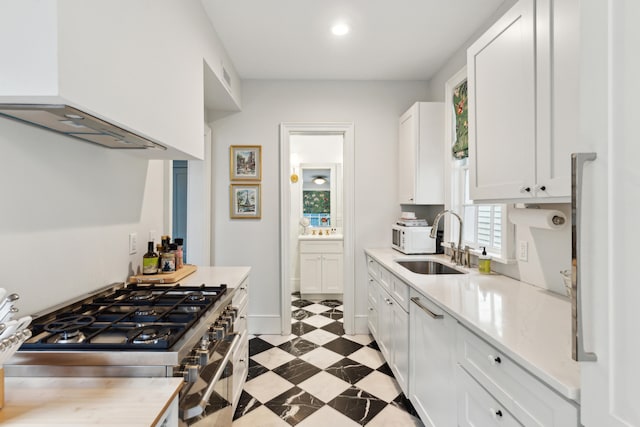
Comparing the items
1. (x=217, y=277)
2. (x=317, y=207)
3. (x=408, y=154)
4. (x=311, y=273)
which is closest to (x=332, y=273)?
(x=311, y=273)

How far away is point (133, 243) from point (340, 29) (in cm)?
207

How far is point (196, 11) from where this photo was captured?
2008 millimetres

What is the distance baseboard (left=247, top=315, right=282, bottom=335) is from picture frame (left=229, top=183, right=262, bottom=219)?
3.42ft

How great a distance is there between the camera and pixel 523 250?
1.97m

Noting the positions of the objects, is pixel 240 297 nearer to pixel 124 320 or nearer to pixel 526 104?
pixel 124 320

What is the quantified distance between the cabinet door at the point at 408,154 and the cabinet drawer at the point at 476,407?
1.88 m

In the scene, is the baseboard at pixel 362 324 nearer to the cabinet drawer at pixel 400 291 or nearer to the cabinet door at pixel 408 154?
the cabinet drawer at pixel 400 291

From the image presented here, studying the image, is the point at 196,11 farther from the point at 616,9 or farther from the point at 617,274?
the point at 617,274

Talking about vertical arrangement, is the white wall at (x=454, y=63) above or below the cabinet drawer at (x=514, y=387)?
above

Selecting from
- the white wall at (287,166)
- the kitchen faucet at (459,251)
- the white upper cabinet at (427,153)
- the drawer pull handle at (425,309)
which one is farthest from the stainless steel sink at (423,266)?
the drawer pull handle at (425,309)

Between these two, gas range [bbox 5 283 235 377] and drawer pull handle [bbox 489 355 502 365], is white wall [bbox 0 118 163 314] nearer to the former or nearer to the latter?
gas range [bbox 5 283 235 377]

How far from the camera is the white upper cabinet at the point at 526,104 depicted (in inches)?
48.6

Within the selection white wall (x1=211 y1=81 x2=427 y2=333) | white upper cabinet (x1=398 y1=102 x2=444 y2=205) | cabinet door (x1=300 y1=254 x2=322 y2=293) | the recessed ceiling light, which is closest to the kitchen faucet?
white upper cabinet (x1=398 y1=102 x2=444 y2=205)

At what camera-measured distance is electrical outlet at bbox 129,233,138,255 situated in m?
1.89
